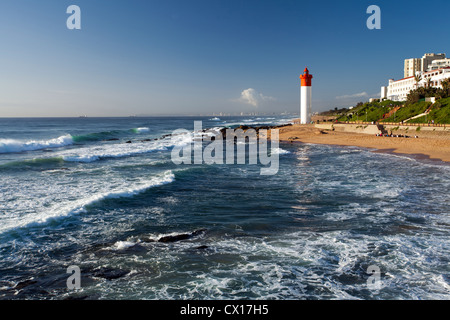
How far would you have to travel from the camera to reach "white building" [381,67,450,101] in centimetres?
5741

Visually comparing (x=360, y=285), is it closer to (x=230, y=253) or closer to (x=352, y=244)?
(x=352, y=244)

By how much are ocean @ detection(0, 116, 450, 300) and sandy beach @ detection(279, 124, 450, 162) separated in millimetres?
10659

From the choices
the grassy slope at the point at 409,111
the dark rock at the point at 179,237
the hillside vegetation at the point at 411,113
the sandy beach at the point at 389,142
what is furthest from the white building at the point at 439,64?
the dark rock at the point at 179,237

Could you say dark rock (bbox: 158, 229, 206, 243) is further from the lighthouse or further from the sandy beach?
the lighthouse

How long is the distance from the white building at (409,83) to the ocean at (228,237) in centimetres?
5436

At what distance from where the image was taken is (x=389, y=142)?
3192 centimetres

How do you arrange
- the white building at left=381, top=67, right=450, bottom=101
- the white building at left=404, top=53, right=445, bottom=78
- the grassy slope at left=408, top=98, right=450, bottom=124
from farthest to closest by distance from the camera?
1. the white building at left=404, top=53, right=445, bottom=78
2. the white building at left=381, top=67, right=450, bottom=101
3. the grassy slope at left=408, top=98, right=450, bottom=124

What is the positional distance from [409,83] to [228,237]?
2971 inches

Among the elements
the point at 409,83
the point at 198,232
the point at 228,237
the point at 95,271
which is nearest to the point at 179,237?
the point at 198,232

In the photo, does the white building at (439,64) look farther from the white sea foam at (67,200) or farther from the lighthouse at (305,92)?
the white sea foam at (67,200)

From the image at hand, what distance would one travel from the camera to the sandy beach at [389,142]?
25.4m

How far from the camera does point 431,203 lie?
443 inches

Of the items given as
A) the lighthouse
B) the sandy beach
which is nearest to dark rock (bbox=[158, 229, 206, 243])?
the sandy beach
